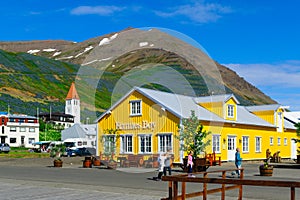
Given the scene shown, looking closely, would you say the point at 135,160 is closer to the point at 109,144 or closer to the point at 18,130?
the point at 109,144

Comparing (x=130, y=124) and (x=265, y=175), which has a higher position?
(x=130, y=124)

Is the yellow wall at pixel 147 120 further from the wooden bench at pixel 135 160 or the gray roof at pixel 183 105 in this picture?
the wooden bench at pixel 135 160

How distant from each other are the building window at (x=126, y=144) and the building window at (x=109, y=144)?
815 mm

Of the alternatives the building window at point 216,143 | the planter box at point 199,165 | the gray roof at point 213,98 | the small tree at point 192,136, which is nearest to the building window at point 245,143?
the gray roof at point 213,98

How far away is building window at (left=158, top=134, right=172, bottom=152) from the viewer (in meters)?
36.4

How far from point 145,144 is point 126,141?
1947mm

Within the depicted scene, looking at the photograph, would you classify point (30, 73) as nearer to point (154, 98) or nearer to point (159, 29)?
point (154, 98)

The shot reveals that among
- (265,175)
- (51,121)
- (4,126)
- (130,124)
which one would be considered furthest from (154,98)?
(51,121)

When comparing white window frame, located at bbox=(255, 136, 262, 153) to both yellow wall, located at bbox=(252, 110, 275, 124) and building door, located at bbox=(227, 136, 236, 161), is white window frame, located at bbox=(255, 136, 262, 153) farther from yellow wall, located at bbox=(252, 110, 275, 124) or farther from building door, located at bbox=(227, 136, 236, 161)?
building door, located at bbox=(227, 136, 236, 161)

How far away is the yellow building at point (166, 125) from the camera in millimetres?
36875

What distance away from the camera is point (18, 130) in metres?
108

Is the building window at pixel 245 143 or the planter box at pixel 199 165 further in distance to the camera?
the building window at pixel 245 143

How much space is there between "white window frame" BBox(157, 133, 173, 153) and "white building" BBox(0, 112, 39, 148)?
74.4 metres

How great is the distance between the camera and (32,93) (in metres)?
165
